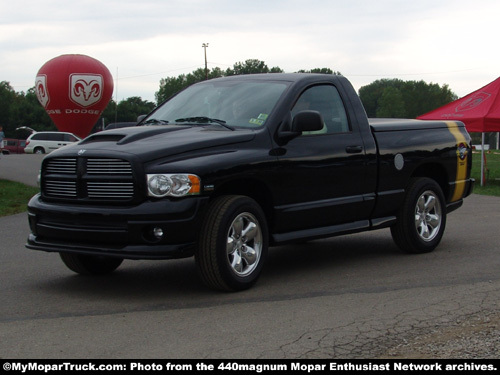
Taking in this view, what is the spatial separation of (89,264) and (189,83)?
476 feet

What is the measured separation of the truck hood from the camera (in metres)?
6.50

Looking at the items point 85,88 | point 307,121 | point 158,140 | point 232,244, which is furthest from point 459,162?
point 85,88

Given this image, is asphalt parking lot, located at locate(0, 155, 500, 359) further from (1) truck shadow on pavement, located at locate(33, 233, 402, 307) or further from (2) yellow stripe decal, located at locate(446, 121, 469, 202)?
(2) yellow stripe decal, located at locate(446, 121, 469, 202)

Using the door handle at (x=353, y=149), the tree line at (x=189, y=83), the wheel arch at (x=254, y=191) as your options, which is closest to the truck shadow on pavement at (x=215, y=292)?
the wheel arch at (x=254, y=191)

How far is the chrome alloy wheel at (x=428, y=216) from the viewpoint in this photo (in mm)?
8922

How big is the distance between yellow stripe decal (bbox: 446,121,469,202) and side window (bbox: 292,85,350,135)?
6.51ft

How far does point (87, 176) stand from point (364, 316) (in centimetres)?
249

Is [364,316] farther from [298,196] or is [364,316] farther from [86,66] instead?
[86,66]

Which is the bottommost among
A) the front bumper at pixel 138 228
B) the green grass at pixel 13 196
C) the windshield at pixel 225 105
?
the green grass at pixel 13 196

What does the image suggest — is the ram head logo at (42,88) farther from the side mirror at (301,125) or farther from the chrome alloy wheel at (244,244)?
the chrome alloy wheel at (244,244)

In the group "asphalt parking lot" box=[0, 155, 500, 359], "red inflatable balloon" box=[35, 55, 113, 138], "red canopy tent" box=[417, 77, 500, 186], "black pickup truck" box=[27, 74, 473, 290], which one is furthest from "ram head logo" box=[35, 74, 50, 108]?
"black pickup truck" box=[27, 74, 473, 290]

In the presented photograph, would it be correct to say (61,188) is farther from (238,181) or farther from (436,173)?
(436,173)

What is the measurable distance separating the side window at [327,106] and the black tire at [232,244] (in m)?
1.36

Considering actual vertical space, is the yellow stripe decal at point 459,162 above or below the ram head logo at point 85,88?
below
